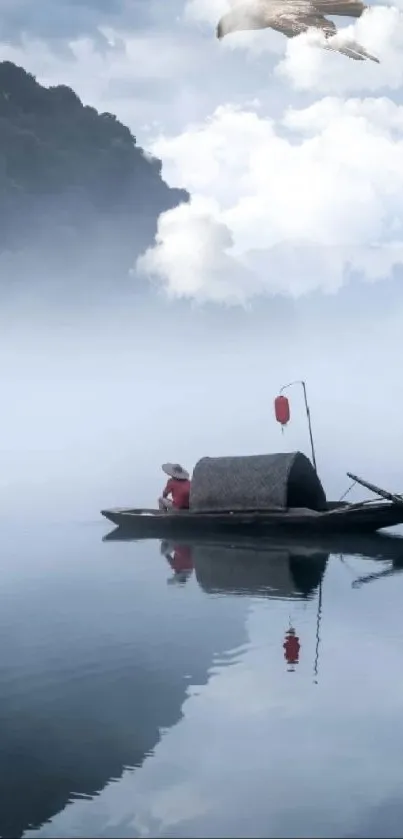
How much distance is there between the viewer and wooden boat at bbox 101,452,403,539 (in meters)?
21.3

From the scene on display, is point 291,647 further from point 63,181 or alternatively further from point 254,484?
point 63,181

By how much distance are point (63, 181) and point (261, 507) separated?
223 feet

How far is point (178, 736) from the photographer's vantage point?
943 centimetres

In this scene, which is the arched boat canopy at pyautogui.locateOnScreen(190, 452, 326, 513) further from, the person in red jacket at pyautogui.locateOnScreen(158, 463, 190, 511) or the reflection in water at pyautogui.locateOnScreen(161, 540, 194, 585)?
the reflection in water at pyautogui.locateOnScreen(161, 540, 194, 585)

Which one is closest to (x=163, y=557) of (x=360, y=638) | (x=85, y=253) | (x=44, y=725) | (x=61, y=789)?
(x=360, y=638)

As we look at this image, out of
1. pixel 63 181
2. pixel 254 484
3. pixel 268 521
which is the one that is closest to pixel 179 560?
pixel 268 521

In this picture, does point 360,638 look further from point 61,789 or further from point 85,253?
point 85,253

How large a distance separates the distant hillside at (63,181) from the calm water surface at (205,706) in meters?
68.8

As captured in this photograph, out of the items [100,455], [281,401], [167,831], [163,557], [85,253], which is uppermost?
[85,253]

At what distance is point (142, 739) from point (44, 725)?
1.14m

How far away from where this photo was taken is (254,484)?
2239cm

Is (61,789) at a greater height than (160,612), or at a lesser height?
lesser

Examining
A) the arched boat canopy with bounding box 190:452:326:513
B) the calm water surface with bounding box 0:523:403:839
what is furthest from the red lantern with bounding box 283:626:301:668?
the arched boat canopy with bounding box 190:452:326:513

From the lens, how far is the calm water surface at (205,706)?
781 cm
